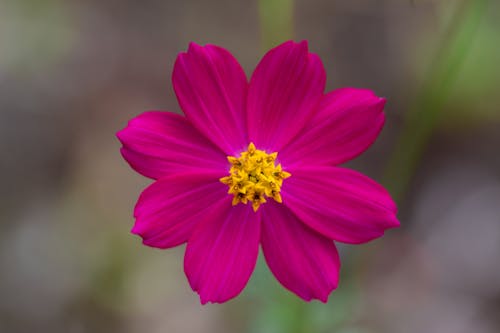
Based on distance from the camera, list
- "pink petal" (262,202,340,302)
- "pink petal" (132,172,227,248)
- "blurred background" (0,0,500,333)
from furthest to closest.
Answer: "blurred background" (0,0,500,333) → "pink petal" (262,202,340,302) → "pink petal" (132,172,227,248)

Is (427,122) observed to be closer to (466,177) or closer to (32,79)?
(466,177)

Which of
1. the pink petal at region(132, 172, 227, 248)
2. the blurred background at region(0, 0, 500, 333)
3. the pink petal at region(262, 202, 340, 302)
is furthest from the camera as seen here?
the blurred background at region(0, 0, 500, 333)

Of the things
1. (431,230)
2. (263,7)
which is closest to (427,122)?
(263,7)

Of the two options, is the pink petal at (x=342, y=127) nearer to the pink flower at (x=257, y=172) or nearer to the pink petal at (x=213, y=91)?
the pink flower at (x=257, y=172)

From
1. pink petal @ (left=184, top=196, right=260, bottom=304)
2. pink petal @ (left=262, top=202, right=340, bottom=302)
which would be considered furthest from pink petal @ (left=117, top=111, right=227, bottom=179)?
pink petal @ (left=262, top=202, right=340, bottom=302)

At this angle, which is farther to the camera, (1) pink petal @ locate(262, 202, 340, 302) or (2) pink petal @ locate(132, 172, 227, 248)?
(1) pink petal @ locate(262, 202, 340, 302)

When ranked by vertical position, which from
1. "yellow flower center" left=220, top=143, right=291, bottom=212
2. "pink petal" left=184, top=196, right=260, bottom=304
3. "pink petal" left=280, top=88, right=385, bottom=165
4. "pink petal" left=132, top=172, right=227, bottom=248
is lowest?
"pink petal" left=184, top=196, right=260, bottom=304

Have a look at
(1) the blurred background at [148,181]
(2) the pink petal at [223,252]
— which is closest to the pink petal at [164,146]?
(2) the pink petal at [223,252]

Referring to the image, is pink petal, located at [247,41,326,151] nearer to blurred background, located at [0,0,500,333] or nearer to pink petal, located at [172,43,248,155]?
pink petal, located at [172,43,248,155]
